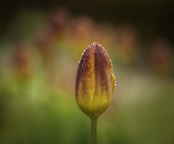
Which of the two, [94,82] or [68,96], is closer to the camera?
[94,82]

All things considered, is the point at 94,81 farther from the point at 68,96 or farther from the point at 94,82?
the point at 68,96

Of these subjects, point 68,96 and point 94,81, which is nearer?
point 94,81

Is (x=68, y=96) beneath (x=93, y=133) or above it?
above

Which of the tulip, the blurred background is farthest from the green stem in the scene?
the blurred background

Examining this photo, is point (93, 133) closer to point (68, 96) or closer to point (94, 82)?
point (94, 82)

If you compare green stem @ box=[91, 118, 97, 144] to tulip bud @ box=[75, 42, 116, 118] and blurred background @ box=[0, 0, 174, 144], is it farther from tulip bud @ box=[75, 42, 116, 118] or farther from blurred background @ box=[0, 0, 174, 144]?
blurred background @ box=[0, 0, 174, 144]

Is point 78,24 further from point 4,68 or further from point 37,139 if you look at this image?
point 4,68

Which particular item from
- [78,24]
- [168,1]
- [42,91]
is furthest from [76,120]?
[168,1]

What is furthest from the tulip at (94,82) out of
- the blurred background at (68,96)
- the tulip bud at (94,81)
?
the blurred background at (68,96)

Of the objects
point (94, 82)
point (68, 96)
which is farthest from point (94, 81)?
point (68, 96)
